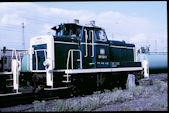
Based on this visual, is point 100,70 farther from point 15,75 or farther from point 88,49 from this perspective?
point 15,75

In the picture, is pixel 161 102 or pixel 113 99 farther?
pixel 113 99

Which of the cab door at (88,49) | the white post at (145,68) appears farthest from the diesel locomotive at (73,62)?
the white post at (145,68)

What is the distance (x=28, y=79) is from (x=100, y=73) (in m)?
3.23

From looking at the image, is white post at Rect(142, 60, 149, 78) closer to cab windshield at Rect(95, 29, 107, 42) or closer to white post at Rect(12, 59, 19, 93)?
cab windshield at Rect(95, 29, 107, 42)

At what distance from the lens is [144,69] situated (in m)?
12.4

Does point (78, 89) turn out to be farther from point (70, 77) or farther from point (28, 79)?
point (28, 79)

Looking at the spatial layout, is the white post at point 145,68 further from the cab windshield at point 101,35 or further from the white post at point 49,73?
the white post at point 49,73

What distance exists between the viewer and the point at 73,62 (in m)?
9.25

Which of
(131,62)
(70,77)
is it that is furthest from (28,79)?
(131,62)

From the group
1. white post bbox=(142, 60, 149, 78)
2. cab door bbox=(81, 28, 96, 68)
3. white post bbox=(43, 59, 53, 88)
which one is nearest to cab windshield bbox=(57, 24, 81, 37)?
cab door bbox=(81, 28, 96, 68)

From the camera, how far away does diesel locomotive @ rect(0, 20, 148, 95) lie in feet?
28.3

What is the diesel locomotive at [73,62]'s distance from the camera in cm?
863

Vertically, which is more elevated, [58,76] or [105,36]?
[105,36]

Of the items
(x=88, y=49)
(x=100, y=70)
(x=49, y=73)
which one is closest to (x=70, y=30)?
(x=88, y=49)
